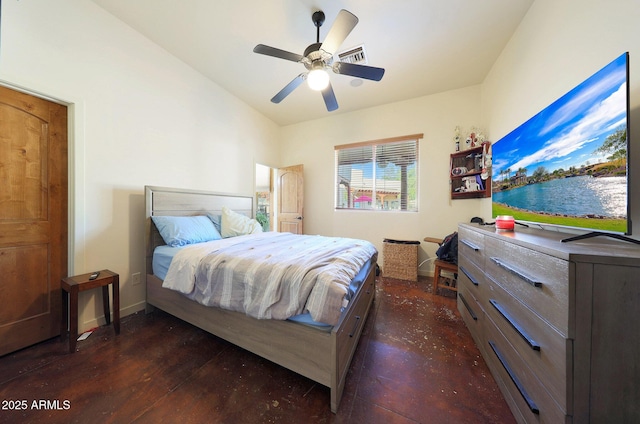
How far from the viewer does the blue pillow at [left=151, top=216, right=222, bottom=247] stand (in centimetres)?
211

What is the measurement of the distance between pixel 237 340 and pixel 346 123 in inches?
146

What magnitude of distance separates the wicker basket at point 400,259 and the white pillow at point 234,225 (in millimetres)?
2083

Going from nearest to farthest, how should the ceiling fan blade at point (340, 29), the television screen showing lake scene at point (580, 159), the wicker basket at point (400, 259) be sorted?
the television screen showing lake scene at point (580, 159) < the ceiling fan blade at point (340, 29) < the wicker basket at point (400, 259)

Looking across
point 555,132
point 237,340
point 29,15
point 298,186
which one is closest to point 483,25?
point 555,132

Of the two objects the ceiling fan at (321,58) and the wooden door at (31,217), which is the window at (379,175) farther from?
the wooden door at (31,217)

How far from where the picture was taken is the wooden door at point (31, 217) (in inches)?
60.0

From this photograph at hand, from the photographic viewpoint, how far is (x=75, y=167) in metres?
1.77

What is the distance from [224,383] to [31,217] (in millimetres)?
1992

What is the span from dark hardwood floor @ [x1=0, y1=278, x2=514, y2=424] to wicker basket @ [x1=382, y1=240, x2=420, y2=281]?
4.29 ft

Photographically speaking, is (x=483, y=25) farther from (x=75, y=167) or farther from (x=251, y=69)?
(x=75, y=167)

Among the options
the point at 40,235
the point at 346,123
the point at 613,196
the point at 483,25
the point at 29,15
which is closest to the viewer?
the point at 613,196

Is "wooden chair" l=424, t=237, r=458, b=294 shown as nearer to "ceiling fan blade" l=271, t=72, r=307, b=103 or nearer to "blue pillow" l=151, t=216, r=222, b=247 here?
"ceiling fan blade" l=271, t=72, r=307, b=103

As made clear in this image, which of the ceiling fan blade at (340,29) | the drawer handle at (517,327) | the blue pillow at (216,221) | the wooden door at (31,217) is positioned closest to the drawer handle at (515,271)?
the drawer handle at (517,327)

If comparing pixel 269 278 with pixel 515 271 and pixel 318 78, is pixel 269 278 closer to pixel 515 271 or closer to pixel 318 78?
pixel 515 271
